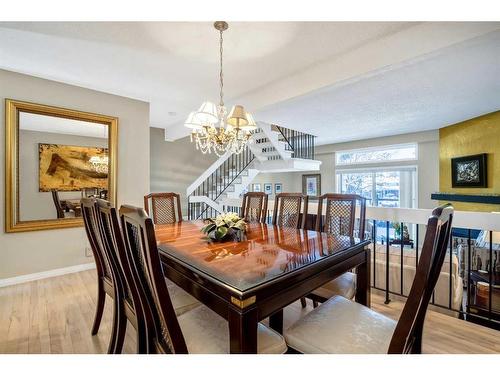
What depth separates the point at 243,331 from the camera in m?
0.91

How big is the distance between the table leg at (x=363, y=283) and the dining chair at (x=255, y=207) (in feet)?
4.04

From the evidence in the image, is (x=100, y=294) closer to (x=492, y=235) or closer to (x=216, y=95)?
(x=216, y=95)

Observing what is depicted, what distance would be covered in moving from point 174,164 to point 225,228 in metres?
5.00

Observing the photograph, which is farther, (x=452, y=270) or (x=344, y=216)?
(x=452, y=270)

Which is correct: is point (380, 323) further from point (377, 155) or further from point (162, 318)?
point (377, 155)

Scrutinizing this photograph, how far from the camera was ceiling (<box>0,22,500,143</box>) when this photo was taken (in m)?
2.00

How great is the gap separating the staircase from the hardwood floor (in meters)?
3.01

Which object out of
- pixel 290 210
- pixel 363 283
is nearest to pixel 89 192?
pixel 290 210

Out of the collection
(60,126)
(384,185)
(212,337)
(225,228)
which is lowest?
(212,337)

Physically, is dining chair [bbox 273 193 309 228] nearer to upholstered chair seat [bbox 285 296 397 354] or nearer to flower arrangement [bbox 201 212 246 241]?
flower arrangement [bbox 201 212 246 241]

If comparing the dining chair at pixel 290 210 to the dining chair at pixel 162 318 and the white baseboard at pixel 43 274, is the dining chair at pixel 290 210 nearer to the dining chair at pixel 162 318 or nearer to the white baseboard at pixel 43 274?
the dining chair at pixel 162 318

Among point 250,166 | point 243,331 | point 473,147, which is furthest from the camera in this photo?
point 250,166

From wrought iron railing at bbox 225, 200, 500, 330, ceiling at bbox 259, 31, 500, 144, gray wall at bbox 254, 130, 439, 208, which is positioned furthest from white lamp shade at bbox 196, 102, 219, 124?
gray wall at bbox 254, 130, 439, 208
